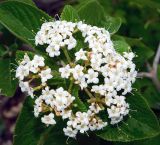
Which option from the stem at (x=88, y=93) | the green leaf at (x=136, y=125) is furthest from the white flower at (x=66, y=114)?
the green leaf at (x=136, y=125)

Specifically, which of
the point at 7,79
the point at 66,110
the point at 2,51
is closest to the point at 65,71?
the point at 66,110

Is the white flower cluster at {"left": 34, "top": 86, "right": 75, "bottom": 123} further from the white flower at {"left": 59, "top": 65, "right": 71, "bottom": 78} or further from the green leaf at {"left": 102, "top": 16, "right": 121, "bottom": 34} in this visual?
the green leaf at {"left": 102, "top": 16, "right": 121, "bottom": 34}

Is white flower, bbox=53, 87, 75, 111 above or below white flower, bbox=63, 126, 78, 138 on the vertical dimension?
above

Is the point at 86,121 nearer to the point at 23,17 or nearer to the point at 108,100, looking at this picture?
the point at 108,100

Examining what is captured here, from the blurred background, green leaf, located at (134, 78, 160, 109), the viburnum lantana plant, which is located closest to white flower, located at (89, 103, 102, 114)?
the viburnum lantana plant

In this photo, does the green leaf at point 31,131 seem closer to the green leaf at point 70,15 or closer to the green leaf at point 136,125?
the green leaf at point 136,125

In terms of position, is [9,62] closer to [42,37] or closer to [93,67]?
[42,37]
